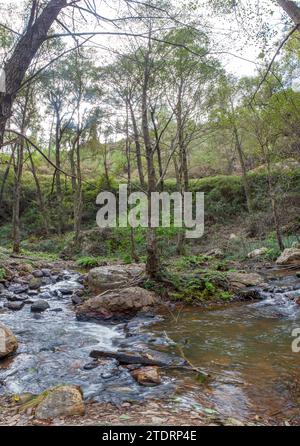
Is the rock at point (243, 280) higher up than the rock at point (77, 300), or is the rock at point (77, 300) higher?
the rock at point (243, 280)

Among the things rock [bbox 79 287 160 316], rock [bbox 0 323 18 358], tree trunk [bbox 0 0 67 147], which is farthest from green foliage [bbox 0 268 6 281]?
tree trunk [bbox 0 0 67 147]

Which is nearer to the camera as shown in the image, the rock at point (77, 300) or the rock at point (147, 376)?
the rock at point (147, 376)

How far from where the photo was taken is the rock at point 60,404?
3.03 meters

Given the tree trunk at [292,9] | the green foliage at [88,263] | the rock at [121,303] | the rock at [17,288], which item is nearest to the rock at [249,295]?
the rock at [121,303]

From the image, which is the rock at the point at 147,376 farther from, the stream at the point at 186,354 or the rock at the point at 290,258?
the rock at the point at 290,258

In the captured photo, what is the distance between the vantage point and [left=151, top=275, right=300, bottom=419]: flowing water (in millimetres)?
3461

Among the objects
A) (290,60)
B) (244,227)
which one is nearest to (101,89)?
(290,60)

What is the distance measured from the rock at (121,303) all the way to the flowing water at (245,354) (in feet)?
2.54

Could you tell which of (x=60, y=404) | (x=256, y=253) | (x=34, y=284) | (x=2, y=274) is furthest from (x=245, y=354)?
(x=256, y=253)

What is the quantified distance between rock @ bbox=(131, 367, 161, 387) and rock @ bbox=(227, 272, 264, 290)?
5209 mm

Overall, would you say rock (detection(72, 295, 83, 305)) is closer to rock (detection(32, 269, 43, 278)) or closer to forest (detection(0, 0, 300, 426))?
forest (detection(0, 0, 300, 426))

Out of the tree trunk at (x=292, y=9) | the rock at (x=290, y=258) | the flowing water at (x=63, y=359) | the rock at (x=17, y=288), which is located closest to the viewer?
the flowing water at (x=63, y=359)

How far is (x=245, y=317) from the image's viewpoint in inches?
271
